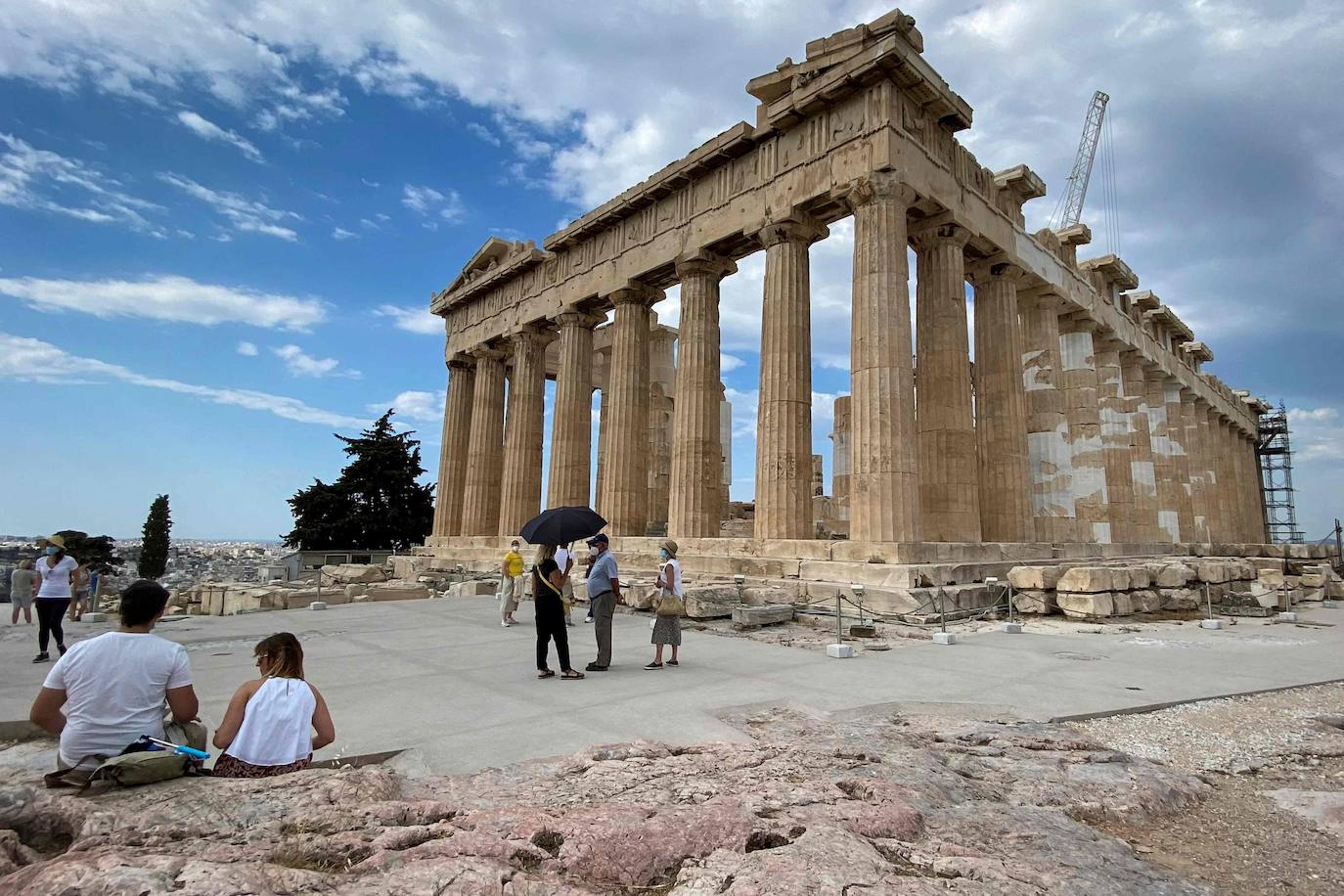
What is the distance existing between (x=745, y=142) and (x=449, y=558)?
61.3ft

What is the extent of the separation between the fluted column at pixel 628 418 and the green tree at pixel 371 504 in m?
27.0

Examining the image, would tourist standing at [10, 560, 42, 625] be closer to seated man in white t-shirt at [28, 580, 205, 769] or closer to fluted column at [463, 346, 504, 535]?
seated man in white t-shirt at [28, 580, 205, 769]

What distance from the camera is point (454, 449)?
32500 mm

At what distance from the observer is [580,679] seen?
25.3 ft

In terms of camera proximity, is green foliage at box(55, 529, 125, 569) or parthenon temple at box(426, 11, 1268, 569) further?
green foliage at box(55, 529, 125, 569)

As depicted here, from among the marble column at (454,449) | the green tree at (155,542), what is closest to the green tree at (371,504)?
the green tree at (155,542)

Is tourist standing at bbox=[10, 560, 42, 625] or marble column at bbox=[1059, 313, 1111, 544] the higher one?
marble column at bbox=[1059, 313, 1111, 544]

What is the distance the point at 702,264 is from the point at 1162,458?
75.0ft

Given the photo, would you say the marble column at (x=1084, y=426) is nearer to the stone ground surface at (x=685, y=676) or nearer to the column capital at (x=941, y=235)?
the column capital at (x=941, y=235)

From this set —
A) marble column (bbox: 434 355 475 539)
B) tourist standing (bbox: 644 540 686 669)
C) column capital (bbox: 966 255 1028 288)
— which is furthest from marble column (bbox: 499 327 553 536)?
tourist standing (bbox: 644 540 686 669)

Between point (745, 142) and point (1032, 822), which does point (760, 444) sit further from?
point (1032, 822)

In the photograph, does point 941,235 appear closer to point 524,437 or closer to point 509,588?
point 509,588

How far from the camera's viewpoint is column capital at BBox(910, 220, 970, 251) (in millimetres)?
18245

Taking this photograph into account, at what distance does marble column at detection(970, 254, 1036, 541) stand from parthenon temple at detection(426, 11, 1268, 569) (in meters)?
0.06
